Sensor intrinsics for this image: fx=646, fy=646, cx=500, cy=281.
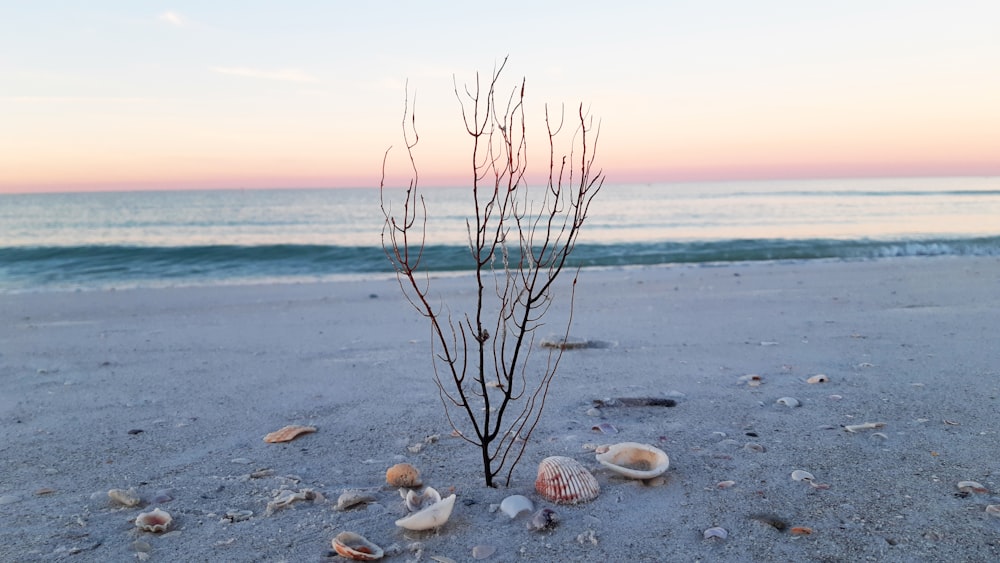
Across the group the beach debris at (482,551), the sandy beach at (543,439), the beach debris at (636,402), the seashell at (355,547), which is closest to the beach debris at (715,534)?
the sandy beach at (543,439)

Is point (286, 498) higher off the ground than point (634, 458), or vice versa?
point (634, 458)

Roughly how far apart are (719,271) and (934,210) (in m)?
24.0

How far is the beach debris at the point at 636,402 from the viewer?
388cm

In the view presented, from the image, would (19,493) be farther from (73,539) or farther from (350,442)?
(350,442)

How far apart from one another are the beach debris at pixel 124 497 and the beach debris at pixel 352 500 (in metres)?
0.84

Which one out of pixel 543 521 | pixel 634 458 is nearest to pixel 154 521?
pixel 543 521

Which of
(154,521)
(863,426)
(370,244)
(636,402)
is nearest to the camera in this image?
(154,521)

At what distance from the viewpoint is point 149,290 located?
10961 millimetres

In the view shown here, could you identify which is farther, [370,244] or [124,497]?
[370,244]

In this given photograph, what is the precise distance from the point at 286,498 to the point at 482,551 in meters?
0.91

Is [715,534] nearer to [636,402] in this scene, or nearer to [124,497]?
[636,402]

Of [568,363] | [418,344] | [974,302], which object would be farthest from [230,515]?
[974,302]

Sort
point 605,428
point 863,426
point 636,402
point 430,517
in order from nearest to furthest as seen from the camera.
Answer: point 430,517 < point 863,426 < point 605,428 < point 636,402

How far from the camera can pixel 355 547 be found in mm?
2256
